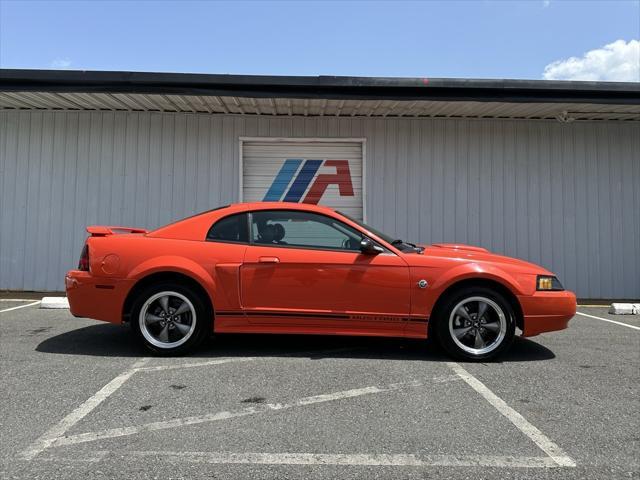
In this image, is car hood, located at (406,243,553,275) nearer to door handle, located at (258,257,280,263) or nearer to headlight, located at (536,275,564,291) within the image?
headlight, located at (536,275,564,291)

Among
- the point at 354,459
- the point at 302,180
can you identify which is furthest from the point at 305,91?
the point at 354,459

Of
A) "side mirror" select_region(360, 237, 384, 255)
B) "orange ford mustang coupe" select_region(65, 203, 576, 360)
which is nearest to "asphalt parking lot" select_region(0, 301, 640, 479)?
"orange ford mustang coupe" select_region(65, 203, 576, 360)

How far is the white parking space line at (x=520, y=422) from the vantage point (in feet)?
9.41

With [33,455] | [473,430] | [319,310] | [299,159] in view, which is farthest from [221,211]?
[299,159]

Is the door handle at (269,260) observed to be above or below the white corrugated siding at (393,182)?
below

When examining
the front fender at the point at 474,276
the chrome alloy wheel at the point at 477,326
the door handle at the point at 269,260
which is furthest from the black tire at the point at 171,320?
the chrome alloy wheel at the point at 477,326

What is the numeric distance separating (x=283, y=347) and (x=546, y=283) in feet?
9.03

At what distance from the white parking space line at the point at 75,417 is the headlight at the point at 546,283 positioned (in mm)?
3884

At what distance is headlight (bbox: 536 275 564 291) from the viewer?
4793mm

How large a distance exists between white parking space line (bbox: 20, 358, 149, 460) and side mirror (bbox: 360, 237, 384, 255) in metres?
2.36

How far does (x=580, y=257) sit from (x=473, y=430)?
734 centimetres

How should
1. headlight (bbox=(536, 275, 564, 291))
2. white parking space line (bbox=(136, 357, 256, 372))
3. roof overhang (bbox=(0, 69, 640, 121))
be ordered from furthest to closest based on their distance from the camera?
roof overhang (bbox=(0, 69, 640, 121)) < headlight (bbox=(536, 275, 564, 291)) < white parking space line (bbox=(136, 357, 256, 372))

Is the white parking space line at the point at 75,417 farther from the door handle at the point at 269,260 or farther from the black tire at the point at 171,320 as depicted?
the door handle at the point at 269,260

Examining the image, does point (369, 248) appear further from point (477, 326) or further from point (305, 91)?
point (305, 91)
